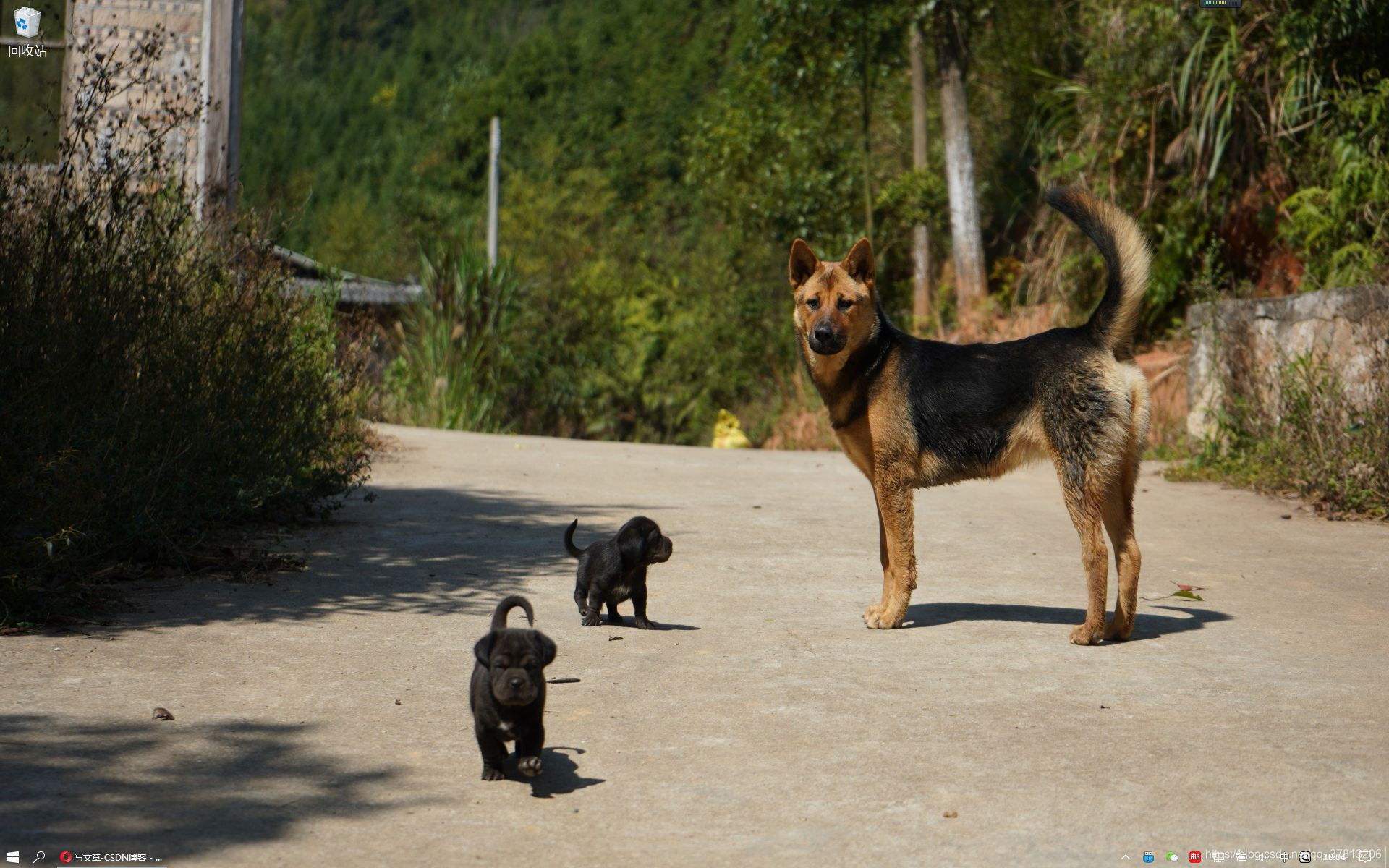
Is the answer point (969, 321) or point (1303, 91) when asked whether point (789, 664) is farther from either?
point (969, 321)

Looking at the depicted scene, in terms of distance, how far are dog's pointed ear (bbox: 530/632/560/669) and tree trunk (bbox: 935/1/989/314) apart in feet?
53.3

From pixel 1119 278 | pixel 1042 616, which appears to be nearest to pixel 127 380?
pixel 1042 616

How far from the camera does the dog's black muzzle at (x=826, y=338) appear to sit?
5.49 m

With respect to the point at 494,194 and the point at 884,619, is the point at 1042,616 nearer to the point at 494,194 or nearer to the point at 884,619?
the point at 884,619

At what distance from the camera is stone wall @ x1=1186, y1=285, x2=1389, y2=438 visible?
9.20m

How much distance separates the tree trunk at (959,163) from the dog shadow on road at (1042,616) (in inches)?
530

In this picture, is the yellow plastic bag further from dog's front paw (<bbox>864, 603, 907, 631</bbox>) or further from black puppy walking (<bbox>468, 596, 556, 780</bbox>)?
black puppy walking (<bbox>468, 596, 556, 780</bbox>)

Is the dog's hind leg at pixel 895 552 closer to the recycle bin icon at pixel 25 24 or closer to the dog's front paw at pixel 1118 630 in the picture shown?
the dog's front paw at pixel 1118 630

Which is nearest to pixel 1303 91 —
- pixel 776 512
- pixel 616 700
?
pixel 776 512

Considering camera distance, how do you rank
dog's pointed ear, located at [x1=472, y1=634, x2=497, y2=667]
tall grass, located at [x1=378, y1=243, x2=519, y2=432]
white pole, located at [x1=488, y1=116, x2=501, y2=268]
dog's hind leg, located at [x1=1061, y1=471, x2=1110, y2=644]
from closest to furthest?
dog's pointed ear, located at [x1=472, y1=634, x2=497, y2=667], dog's hind leg, located at [x1=1061, y1=471, x2=1110, y2=644], tall grass, located at [x1=378, y1=243, x2=519, y2=432], white pole, located at [x1=488, y1=116, x2=501, y2=268]

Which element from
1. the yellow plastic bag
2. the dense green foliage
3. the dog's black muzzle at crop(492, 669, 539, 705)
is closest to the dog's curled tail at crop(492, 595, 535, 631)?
the dog's black muzzle at crop(492, 669, 539, 705)

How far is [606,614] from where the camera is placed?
5887mm

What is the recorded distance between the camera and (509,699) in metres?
3.32

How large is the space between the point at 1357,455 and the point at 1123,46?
8413 millimetres
